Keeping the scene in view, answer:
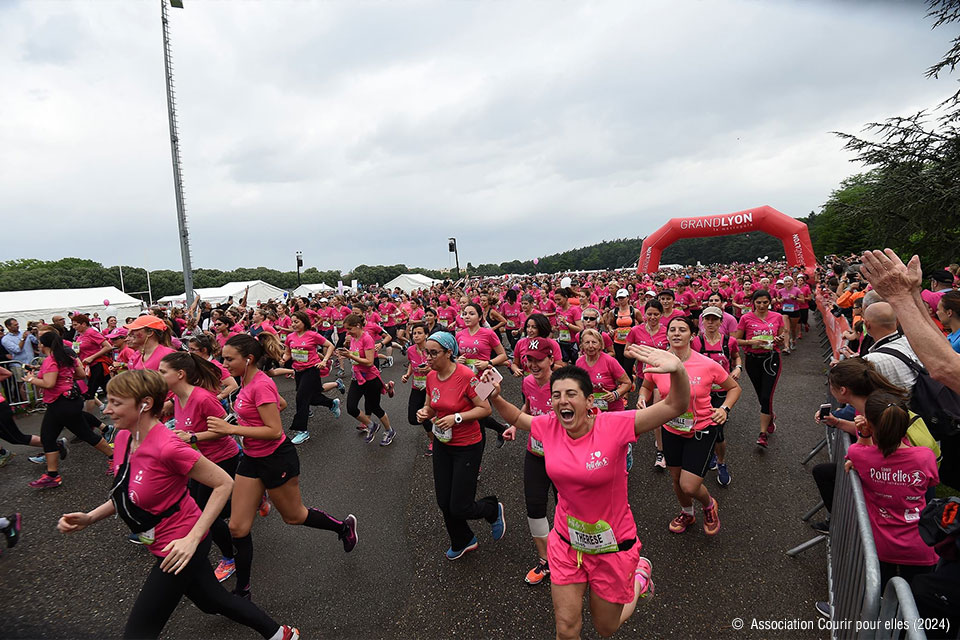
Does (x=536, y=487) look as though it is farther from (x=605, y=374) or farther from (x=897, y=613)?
(x=897, y=613)

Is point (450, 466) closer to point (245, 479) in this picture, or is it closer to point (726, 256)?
point (245, 479)

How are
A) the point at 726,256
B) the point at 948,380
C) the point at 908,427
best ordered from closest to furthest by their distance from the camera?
the point at 948,380 → the point at 908,427 → the point at 726,256

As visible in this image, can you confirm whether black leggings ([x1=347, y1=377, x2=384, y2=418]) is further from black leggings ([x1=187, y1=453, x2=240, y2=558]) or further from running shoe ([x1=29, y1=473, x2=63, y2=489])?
running shoe ([x1=29, y1=473, x2=63, y2=489])

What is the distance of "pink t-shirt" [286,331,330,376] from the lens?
656 cm

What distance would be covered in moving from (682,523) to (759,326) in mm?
3189

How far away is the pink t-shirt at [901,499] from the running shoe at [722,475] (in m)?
2.18

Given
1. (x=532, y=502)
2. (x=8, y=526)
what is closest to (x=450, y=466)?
(x=532, y=502)

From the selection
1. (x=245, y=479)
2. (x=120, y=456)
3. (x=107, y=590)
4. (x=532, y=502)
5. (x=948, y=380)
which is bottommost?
(x=107, y=590)

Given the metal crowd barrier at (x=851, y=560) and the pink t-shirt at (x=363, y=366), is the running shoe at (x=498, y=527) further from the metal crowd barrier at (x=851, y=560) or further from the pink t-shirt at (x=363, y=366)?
the pink t-shirt at (x=363, y=366)

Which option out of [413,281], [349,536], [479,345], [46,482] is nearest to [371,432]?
[479,345]

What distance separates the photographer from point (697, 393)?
3.72 meters

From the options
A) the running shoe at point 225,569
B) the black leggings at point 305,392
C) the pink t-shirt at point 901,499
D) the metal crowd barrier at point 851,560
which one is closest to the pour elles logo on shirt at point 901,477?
the pink t-shirt at point 901,499

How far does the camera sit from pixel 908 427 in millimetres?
2369

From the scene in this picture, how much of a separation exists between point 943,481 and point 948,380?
2136 mm
